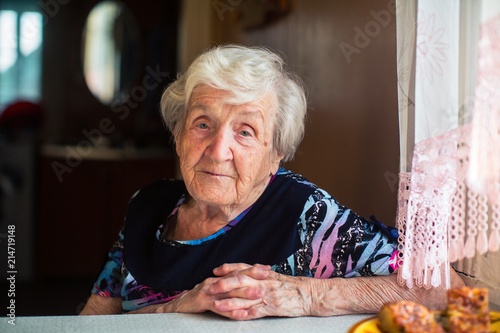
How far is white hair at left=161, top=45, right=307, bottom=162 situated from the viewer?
1.35 metres

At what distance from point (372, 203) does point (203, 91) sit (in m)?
0.65

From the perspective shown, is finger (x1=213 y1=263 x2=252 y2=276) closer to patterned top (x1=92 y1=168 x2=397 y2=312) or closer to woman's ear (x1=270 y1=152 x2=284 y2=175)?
patterned top (x1=92 y1=168 x2=397 y2=312)

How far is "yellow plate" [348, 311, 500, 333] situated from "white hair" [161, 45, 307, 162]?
71 cm

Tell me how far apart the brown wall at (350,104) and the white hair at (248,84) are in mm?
258

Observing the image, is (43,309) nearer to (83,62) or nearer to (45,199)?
(45,199)

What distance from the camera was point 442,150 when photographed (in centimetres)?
106

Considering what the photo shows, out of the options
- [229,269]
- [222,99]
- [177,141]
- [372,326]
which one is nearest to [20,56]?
[177,141]

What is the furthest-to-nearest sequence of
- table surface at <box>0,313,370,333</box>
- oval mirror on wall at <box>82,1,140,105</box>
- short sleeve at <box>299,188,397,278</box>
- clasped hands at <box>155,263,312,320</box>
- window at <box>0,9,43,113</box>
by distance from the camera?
oval mirror on wall at <box>82,1,140,105</box> → window at <box>0,9,43,113</box> → short sleeve at <box>299,188,397,278</box> → clasped hands at <box>155,263,312,320</box> → table surface at <box>0,313,370,333</box>

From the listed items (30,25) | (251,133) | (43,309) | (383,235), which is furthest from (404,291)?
(30,25)

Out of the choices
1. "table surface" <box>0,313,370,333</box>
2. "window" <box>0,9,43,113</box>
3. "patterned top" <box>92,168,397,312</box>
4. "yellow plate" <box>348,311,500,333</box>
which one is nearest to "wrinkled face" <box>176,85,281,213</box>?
"patterned top" <box>92,168,397,312</box>


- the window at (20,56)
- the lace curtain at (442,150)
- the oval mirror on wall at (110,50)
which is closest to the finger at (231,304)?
the lace curtain at (442,150)

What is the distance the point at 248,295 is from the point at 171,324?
178 mm

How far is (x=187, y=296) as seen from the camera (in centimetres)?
121

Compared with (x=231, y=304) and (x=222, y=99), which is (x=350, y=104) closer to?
(x=222, y=99)
